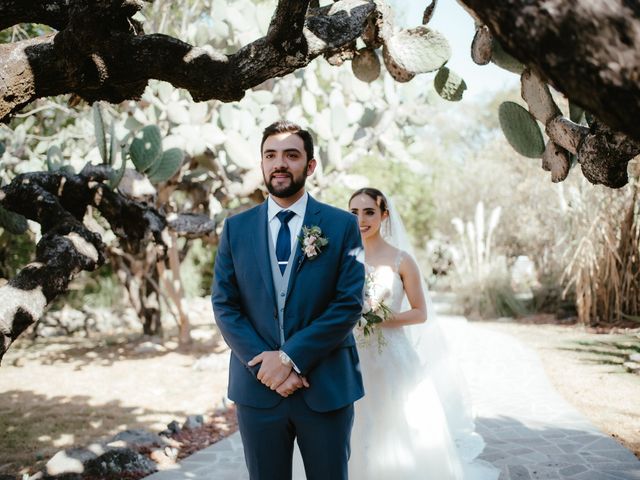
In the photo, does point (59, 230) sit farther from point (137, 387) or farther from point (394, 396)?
point (137, 387)

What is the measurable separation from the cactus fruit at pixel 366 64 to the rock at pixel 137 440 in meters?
3.53

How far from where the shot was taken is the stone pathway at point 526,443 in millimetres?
4266

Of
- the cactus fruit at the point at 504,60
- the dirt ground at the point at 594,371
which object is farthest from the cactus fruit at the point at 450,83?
the dirt ground at the point at 594,371

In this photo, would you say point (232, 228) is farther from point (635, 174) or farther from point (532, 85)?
point (635, 174)

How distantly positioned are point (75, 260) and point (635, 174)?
8.41m

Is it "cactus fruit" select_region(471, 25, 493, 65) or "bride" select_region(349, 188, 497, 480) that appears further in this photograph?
"bride" select_region(349, 188, 497, 480)

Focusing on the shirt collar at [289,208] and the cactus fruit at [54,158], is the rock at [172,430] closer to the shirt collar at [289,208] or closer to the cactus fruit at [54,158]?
the cactus fruit at [54,158]

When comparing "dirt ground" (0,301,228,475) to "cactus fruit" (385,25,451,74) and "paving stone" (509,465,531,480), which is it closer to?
"paving stone" (509,465,531,480)

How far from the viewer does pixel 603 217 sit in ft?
34.9

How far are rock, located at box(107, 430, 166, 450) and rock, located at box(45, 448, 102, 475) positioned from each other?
360mm

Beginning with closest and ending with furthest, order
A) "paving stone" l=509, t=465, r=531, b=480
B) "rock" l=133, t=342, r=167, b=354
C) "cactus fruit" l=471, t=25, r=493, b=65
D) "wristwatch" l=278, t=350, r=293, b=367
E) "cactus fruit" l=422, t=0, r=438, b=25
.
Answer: "wristwatch" l=278, t=350, r=293, b=367
"cactus fruit" l=471, t=25, r=493, b=65
"cactus fruit" l=422, t=0, r=438, b=25
"paving stone" l=509, t=465, r=531, b=480
"rock" l=133, t=342, r=167, b=354

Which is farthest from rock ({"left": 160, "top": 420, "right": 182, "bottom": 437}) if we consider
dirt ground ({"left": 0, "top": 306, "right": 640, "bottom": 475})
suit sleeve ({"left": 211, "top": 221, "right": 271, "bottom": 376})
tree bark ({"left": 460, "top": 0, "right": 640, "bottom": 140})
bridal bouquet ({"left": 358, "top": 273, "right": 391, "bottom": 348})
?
tree bark ({"left": 460, "top": 0, "right": 640, "bottom": 140})

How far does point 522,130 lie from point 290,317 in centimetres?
198

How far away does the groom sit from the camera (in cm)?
219
